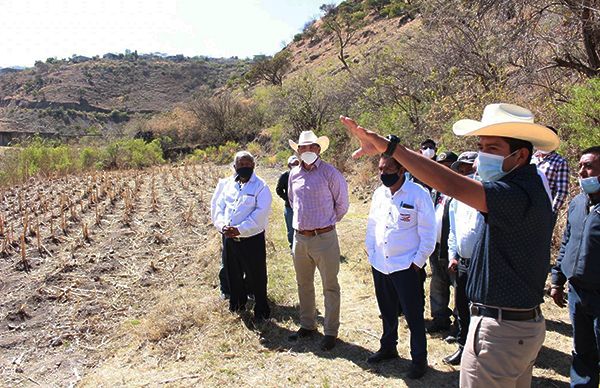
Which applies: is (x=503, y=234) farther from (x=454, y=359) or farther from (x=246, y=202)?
(x=246, y=202)

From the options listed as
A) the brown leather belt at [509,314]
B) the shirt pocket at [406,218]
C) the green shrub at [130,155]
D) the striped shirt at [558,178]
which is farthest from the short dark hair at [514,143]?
the green shrub at [130,155]

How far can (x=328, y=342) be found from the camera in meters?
4.74

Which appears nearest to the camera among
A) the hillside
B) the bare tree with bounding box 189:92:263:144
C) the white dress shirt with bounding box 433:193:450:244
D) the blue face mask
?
the blue face mask

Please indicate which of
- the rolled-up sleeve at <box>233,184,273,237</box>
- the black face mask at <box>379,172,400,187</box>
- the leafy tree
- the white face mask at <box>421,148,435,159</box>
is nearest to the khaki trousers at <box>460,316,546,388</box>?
the black face mask at <box>379,172,400,187</box>

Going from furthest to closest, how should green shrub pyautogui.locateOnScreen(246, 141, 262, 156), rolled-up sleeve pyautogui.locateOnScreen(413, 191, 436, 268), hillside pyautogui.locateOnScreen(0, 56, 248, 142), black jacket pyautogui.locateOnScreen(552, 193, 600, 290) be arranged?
hillside pyautogui.locateOnScreen(0, 56, 248, 142), green shrub pyautogui.locateOnScreen(246, 141, 262, 156), rolled-up sleeve pyautogui.locateOnScreen(413, 191, 436, 268), black jacket pyautogui.locateOnScreen(552, 193, 600, 290)

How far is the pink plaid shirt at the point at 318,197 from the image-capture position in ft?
15.5

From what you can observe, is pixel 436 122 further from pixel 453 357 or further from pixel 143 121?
pixel 143 121

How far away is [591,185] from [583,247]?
18.1 inches

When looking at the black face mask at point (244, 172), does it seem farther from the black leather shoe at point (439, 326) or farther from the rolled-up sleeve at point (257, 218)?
the black leather shoe at point (439, 326)

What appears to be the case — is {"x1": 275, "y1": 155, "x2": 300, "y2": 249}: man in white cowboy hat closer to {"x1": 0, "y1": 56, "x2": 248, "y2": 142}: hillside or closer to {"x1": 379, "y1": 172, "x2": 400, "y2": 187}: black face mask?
{"x1": 379, "y1": 172, "x2": 400, "y2": 187}: black face mask

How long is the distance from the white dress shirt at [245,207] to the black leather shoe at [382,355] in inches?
71.1

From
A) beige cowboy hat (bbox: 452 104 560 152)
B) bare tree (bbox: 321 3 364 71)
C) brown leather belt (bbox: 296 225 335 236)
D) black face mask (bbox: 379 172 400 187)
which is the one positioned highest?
bare tree (bbox: 321 3 364 71)

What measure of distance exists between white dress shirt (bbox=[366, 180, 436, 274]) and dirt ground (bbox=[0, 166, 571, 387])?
1.05 metres

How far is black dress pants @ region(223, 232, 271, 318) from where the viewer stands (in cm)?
535
